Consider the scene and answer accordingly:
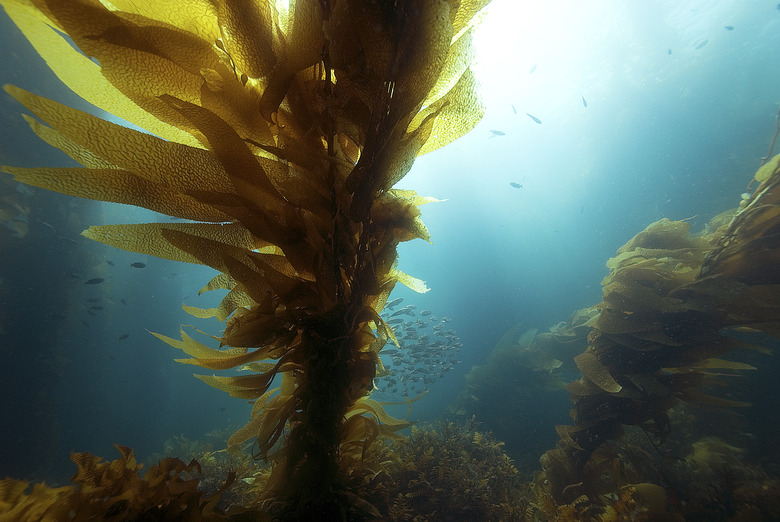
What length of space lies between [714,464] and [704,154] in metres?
32.0

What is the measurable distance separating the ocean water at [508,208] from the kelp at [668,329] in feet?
10.7

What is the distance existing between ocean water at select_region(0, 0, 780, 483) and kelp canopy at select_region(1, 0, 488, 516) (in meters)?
0.26

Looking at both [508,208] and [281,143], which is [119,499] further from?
[508,208]

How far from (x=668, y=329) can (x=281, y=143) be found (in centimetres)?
405

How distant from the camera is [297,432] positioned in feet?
3.13

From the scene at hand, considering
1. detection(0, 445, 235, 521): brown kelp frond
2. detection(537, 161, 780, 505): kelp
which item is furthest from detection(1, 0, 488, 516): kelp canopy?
detection(537, 161, 780, 505): kelp

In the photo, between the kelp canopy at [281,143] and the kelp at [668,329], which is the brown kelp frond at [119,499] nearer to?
the kelp canopy at [281,143]

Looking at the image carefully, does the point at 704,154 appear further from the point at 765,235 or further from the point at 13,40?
the point at 13,40

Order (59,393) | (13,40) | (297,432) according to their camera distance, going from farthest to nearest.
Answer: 1. (59,393)
2. (13,40)
3. (297,432)

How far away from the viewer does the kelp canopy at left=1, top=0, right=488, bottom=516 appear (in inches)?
30.3

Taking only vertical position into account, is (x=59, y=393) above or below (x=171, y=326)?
below

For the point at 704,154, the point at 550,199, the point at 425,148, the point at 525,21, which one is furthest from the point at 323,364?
the point at 550,199

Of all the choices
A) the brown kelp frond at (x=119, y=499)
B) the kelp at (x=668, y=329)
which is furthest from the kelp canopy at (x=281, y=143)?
the kelp at (x=668, y=329)

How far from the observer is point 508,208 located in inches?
1826
